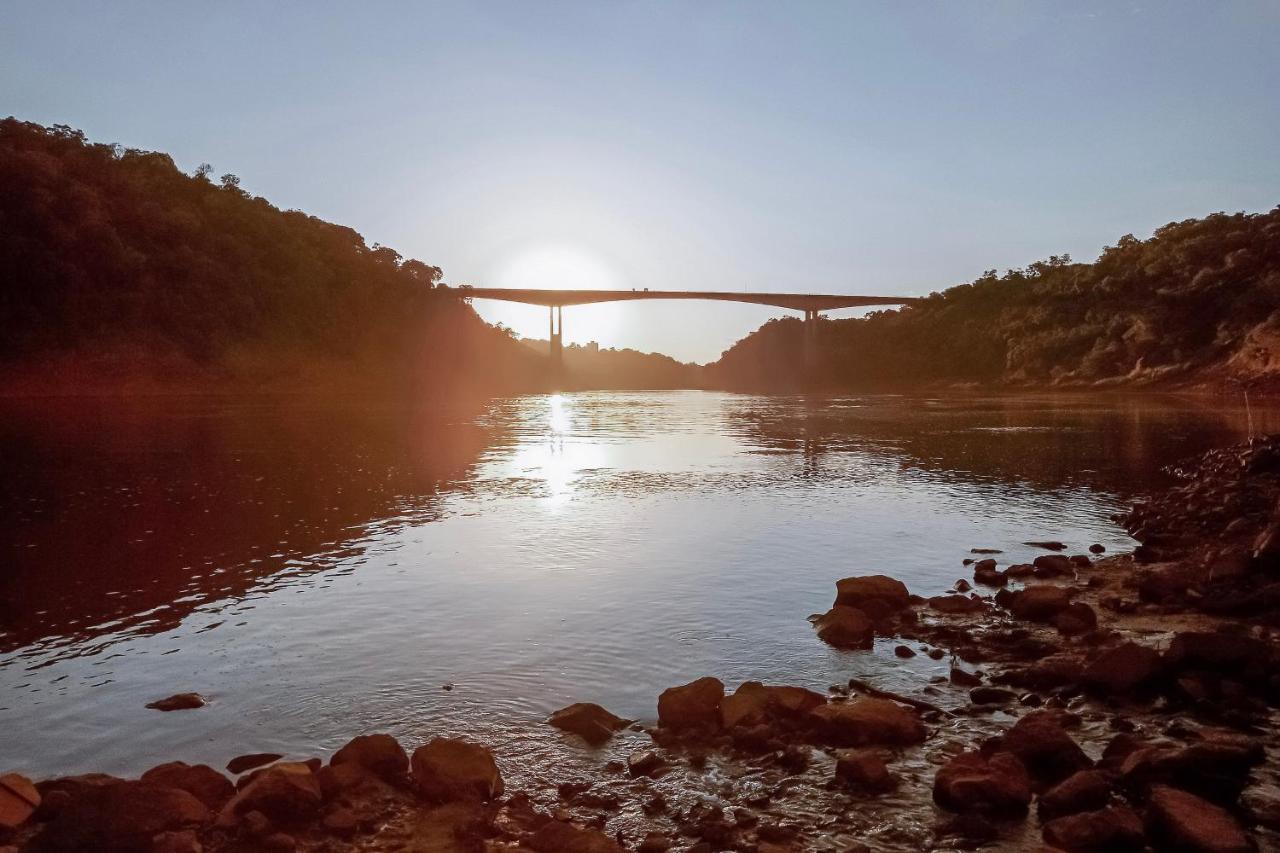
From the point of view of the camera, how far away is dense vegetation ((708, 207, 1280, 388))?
331 ft

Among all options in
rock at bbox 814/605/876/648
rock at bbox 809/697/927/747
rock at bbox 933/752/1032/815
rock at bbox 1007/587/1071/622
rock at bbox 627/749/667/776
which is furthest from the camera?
rock at bbox 1007/587/1071/622

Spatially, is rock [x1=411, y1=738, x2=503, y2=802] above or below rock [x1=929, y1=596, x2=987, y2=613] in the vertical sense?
above

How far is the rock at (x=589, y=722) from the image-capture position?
9.00 meters

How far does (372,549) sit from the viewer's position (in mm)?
18875

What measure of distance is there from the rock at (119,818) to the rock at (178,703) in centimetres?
256

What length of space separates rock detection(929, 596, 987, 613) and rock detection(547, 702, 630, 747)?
20.7 ft

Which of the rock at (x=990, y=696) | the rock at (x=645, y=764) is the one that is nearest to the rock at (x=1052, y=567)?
the rock at (x=990, y=696)

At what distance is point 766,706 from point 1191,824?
3849mm

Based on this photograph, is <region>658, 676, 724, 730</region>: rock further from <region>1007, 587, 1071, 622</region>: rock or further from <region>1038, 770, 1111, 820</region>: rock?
<region>1007, 587, 1071, 622</region>: rock

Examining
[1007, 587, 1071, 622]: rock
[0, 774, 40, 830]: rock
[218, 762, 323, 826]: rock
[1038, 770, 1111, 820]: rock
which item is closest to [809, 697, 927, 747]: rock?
[1038, 770, 1111, 820]: rock

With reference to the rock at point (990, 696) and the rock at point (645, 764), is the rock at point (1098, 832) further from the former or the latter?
the rock at point (645, 764)

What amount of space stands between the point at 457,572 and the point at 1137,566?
12.2 metres

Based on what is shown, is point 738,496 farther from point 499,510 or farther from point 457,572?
point 457,572

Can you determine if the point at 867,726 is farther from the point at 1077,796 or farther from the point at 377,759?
the point at 377,759
